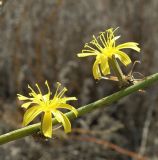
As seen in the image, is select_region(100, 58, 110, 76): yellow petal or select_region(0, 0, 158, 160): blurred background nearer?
select_region(100, 58, 110, 76): yellow petal

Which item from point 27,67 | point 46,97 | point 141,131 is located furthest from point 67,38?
point 46,97

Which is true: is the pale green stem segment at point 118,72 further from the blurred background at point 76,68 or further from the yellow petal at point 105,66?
the blurred background at point 76,68

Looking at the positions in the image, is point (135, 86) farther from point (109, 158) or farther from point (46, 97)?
point (109, 158)

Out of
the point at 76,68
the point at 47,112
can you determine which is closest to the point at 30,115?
the point at 47,112

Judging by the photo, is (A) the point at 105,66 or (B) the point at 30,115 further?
(A) the point at 105,66

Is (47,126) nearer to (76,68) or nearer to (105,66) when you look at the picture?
(105,66)

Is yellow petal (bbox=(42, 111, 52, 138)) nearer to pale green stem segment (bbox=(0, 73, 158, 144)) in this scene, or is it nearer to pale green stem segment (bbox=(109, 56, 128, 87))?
pale green stem segment (bbox=(0, 73, 158, 144))

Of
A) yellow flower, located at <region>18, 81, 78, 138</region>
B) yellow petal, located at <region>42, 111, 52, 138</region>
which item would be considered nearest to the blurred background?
yellow flower, located at <region>18, 81, 78, 138</region>

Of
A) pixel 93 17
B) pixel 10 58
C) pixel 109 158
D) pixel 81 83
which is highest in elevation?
pixel 93 17
